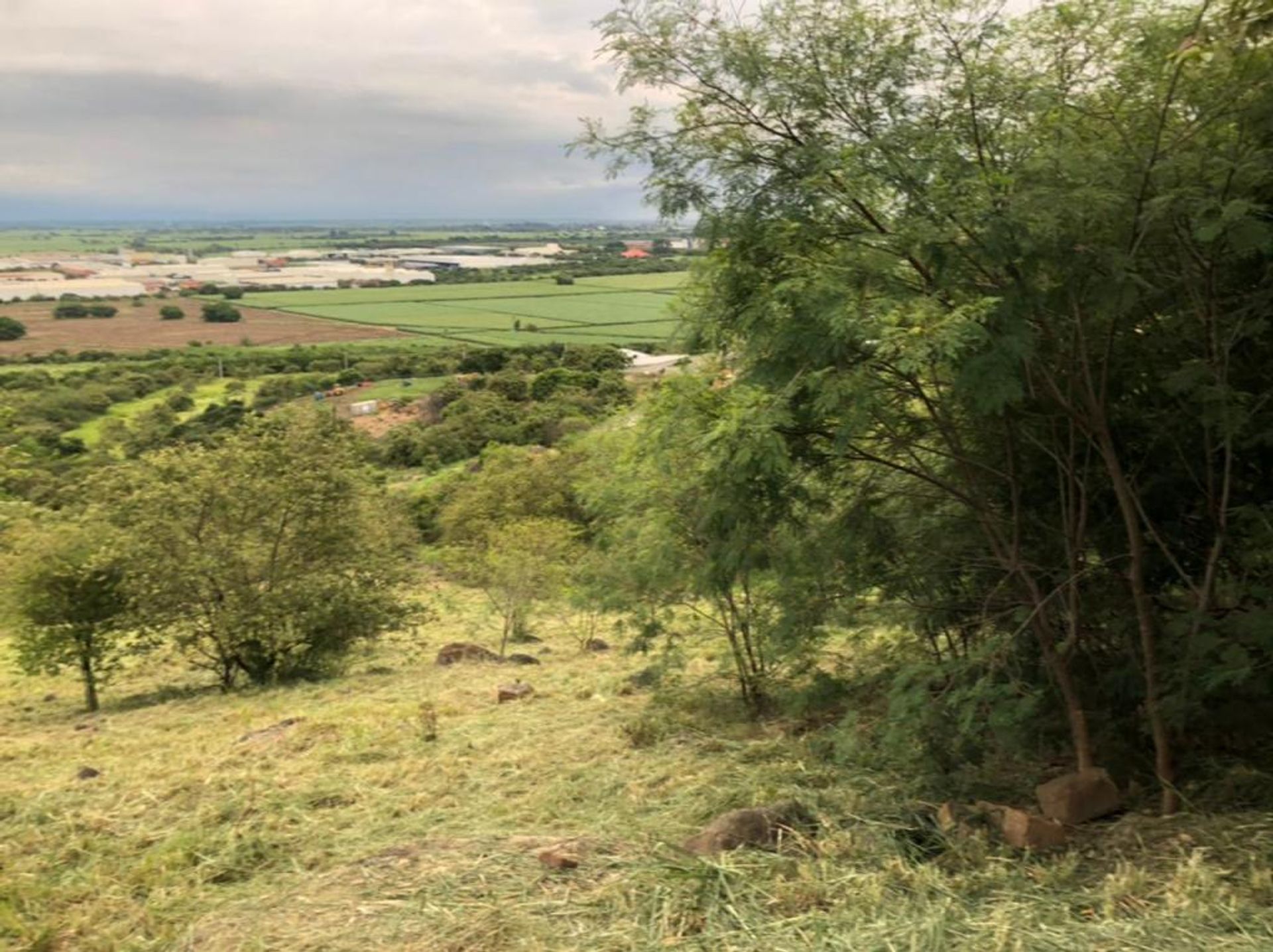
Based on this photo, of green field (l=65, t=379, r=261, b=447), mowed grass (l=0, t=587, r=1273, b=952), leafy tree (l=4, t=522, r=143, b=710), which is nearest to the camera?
mowed grass (l=0, t=587, r=1273, b=952)

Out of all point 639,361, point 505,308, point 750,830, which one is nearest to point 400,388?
point 639,361

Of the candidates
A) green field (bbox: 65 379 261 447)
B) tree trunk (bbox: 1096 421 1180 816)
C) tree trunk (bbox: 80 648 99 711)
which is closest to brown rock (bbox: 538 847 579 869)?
tree trunk (bbox: 1096 421 1180 816)

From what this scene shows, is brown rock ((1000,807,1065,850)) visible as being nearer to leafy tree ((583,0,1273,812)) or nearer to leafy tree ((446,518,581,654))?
leafy tree ((583,0,1273,812))

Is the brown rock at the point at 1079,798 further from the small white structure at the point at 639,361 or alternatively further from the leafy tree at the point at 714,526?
the small white structure at the point at 639,361

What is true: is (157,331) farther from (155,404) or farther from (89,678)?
(89,678)

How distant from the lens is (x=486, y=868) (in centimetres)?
508

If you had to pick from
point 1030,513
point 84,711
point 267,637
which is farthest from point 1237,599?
point 84,711

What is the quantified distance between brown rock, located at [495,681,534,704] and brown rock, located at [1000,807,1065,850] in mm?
7323

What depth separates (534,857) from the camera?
5.23m

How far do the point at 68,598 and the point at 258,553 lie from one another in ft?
9.76

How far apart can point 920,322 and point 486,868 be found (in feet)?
12.3

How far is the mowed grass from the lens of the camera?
4.01m

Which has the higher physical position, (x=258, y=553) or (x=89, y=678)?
(x=258, y=553)

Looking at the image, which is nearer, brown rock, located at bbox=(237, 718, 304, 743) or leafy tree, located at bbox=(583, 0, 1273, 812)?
leafy tree, located at bbox=(583, 0, 1273, 812)
